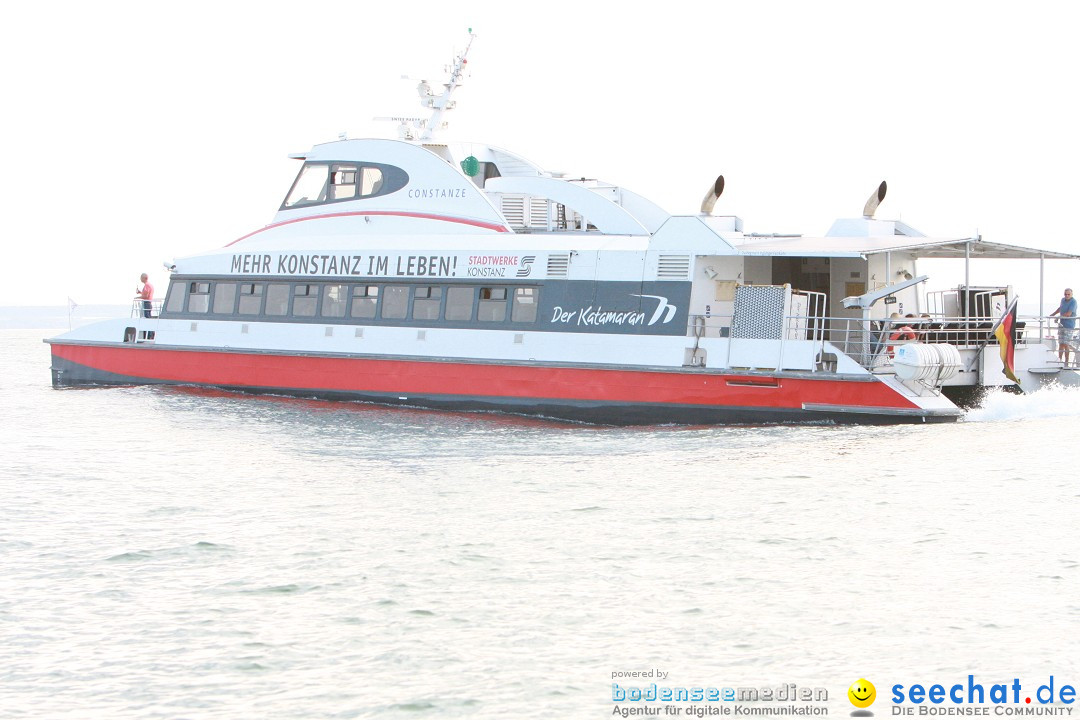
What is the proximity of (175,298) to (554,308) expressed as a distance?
705cm

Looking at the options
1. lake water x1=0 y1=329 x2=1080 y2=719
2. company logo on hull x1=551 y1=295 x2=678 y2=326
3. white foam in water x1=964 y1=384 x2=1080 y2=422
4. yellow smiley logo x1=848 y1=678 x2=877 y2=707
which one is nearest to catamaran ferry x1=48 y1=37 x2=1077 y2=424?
company logo on hull x1=551 y1=295 x2=678 y2=326

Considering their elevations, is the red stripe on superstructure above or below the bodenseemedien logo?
above

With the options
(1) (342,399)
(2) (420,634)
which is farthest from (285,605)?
(1) (342,399)

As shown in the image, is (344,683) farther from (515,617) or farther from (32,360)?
(32,360)

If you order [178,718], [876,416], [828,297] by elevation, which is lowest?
[178,718]

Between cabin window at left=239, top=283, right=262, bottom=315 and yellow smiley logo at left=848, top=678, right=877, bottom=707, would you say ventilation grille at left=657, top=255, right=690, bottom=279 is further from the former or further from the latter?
yellow smiley logo at left=848, top=678, right=877, bottom=707

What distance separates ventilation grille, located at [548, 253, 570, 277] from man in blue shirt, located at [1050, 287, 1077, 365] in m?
6.17

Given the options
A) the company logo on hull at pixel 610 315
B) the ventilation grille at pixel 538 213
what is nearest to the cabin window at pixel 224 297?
the ventilation grille at pixel 538 213

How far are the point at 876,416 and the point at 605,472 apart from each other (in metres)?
4.02

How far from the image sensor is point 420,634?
6.59 metres

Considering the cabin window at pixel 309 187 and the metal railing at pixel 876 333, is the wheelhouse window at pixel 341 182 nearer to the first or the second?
→ the cabin window at pixel 309 187

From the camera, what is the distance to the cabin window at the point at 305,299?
56.5ft

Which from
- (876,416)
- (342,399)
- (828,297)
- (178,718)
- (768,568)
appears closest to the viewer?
(178,718)

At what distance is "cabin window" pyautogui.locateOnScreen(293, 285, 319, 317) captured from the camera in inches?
679
